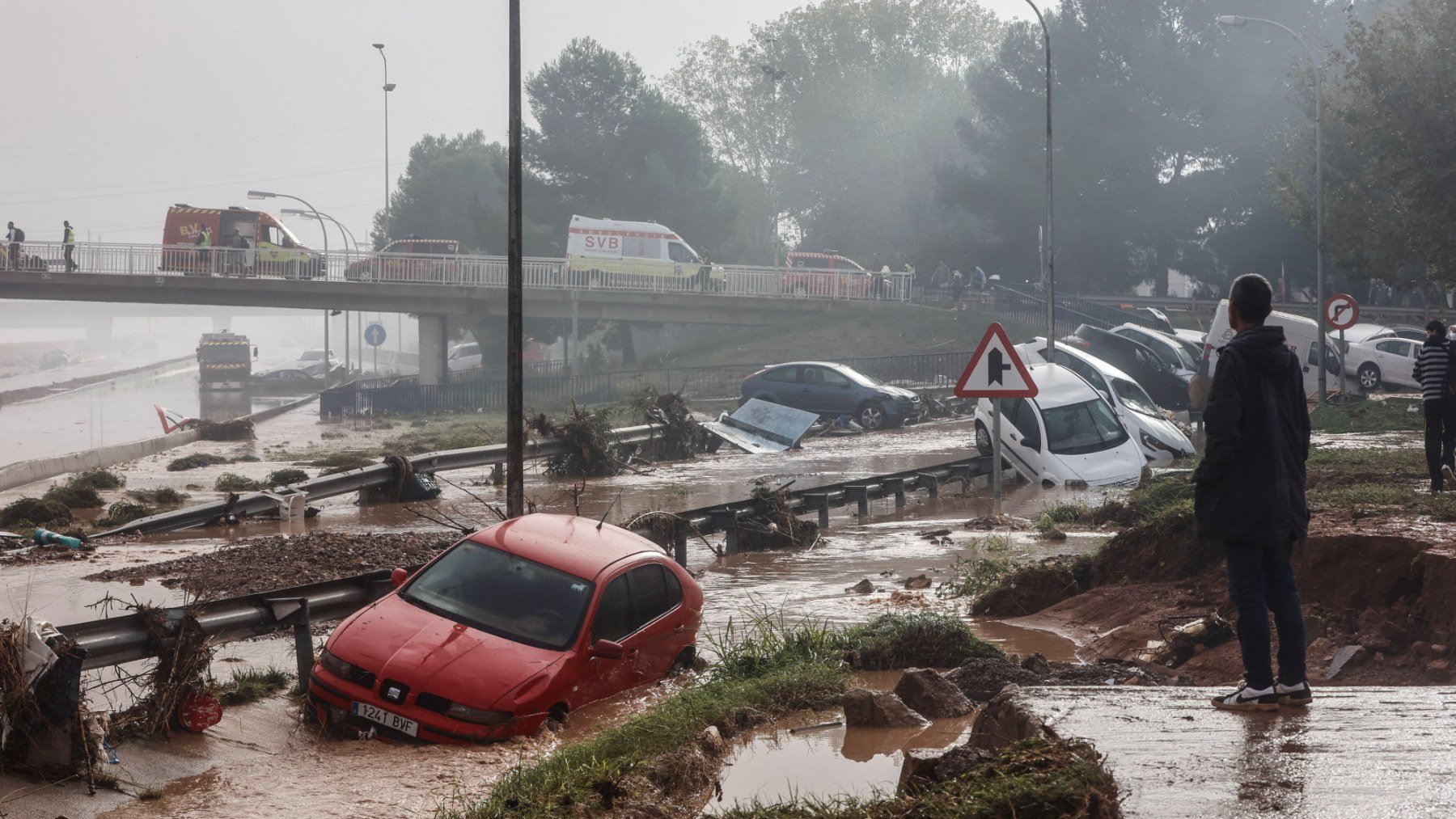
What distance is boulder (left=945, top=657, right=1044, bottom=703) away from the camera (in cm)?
693

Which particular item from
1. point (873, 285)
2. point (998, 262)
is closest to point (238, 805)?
point (873, 285)

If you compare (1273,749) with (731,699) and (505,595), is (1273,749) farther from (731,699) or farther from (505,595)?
(505,595)

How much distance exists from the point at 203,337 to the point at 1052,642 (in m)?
66.4

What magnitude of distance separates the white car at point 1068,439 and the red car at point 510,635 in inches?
445

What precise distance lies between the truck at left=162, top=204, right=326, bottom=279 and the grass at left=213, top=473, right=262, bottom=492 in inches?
1073

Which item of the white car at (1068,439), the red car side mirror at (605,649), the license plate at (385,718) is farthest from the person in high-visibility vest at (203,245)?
the license plate at (385,718)

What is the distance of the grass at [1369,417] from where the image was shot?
24828 mm

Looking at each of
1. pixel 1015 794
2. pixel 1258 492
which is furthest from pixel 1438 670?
pixel 1015 794

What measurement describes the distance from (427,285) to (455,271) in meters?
1.17

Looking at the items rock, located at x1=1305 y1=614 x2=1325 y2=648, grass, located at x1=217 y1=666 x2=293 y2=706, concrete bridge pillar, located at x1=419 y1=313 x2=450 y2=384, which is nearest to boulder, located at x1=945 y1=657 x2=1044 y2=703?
rock, located at x1=1305 y1=614 x2=1325 y2=648

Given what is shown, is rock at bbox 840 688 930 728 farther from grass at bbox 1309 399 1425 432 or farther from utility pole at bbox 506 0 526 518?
grass at bbox 1309 399 1425 432

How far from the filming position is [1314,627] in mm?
7781

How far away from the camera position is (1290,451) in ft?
18.0

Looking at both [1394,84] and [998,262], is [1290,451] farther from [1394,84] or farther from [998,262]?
[998,262]
